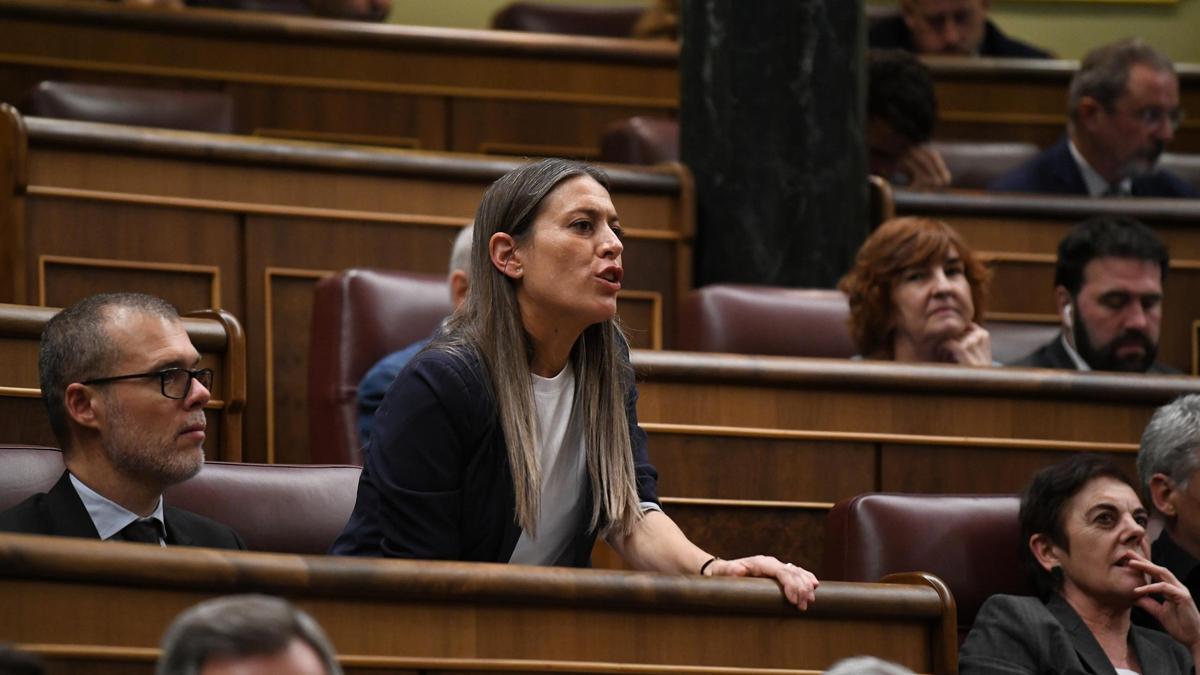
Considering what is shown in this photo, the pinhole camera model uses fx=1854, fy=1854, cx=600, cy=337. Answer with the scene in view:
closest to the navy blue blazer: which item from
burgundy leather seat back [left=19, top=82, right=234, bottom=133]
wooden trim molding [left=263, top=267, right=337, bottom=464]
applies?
wooden trim molding [left=263, top=267, right=337, bottom=464]

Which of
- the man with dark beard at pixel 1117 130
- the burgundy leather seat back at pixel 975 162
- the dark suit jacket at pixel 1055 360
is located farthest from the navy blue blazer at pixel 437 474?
the burgundy leather seat back at pixel 975 162

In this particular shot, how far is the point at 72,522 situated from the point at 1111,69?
4.38 feet

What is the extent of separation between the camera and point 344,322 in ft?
4.98

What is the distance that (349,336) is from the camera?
152 cm

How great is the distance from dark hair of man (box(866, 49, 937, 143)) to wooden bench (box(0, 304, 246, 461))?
2.88ft

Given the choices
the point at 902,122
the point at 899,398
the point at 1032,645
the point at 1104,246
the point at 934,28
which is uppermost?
the point at 934,28

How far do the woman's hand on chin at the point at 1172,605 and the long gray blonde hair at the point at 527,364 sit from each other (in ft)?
1.24

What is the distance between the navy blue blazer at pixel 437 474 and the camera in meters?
1.00

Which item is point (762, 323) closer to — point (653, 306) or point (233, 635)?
point (653, 306)

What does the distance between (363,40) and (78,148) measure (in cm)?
60

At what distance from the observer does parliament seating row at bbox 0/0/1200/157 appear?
2.04m

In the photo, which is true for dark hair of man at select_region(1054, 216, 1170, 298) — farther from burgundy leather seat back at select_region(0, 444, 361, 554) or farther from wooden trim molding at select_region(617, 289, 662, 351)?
burgundy leather seat back at select_region(0, 444, 361, 554)

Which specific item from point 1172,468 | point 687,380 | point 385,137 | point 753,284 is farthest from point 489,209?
point 385,137

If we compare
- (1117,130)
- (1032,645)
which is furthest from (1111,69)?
(1032,645)
